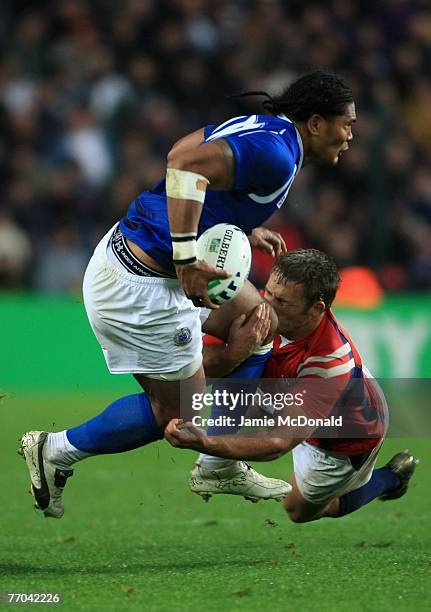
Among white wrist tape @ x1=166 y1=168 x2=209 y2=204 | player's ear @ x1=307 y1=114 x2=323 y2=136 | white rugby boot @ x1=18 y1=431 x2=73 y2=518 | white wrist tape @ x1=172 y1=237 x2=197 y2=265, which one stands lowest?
white rugby boot @ x1=18 y1=431 x2=73 y2=518

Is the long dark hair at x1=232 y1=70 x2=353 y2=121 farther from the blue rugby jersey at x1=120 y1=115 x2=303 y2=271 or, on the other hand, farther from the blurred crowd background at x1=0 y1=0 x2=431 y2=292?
the blurred crowd background at x1=0 y1=0 x2=431 y2=292

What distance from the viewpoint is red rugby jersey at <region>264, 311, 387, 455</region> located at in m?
5.45

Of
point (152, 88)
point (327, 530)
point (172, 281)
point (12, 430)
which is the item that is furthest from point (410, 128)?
point (172, 281)

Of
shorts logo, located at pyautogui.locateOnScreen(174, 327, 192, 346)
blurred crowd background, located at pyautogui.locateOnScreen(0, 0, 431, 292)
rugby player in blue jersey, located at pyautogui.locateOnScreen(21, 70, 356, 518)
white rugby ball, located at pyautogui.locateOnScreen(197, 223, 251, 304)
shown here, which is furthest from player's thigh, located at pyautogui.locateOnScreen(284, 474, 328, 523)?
blurred crowd background, located at pyautogui.locateOnScreen(0, 0, 431, 292)

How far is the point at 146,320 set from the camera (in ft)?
17.1

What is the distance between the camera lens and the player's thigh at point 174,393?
5.29m

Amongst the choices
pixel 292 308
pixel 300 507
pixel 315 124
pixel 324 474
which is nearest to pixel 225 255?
pixel 292 308

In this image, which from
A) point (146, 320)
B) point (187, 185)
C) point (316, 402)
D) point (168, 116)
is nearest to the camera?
point (187, 185)

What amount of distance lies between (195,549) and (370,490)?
92 centimetres

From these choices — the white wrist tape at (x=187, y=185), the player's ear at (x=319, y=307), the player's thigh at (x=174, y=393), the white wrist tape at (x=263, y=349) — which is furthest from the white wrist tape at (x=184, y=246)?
the white wrist tape at (x=263, y=349)

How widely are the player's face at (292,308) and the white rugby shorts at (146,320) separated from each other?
15.0 inches

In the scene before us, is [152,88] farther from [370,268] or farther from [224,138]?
[224,138]

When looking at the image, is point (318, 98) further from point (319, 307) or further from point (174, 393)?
point (174, 393)

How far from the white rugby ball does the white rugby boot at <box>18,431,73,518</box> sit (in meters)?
1.14
